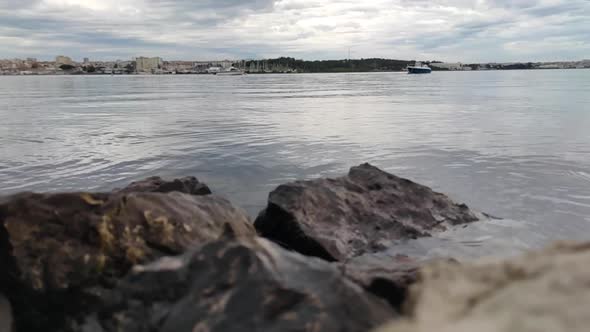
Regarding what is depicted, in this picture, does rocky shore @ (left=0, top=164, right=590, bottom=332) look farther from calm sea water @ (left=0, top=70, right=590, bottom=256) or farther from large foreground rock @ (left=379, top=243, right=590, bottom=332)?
calm sea water @ (left=0, top=70, right=590, bottom=256)

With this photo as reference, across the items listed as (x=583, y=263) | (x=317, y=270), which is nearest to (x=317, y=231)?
(x=317, y=270)

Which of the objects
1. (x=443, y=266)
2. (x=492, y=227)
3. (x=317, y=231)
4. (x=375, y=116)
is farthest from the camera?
(x=375, y=116)

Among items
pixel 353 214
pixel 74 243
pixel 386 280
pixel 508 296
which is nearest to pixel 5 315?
pixel 74 243

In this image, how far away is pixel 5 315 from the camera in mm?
4750

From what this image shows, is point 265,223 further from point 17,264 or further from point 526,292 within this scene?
point 526,292

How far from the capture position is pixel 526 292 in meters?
2.50

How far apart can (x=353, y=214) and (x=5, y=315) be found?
4.67 m

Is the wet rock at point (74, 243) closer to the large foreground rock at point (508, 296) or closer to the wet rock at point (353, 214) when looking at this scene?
the wet rock at point (353, 214)

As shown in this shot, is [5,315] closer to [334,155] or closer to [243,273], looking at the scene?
[243,273]

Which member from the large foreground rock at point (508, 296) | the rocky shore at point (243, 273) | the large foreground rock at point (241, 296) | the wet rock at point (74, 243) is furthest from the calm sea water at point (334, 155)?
the large foreground rock at point (241, 296)

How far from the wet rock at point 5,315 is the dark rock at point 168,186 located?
10.3ft

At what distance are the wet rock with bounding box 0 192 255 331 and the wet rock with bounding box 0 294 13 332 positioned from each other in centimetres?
12

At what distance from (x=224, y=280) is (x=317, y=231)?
3679mm

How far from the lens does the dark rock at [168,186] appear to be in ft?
26.3
